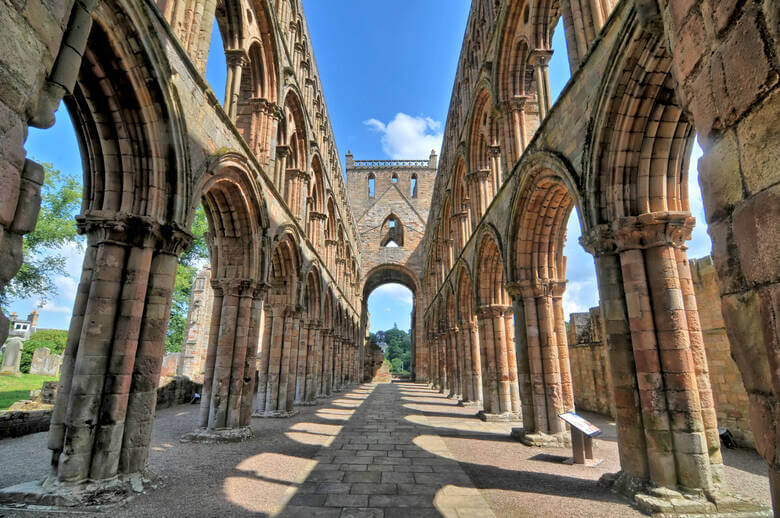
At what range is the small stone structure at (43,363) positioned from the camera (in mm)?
27875

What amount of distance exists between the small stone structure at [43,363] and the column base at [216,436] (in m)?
28.2

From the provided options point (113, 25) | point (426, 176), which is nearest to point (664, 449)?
point (113, 25)

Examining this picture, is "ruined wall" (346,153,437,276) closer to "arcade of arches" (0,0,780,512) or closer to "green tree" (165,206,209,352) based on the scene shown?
"green tree" (165,206,209,352)

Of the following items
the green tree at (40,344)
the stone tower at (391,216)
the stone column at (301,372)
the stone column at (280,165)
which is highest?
the stone tower at (391,216)

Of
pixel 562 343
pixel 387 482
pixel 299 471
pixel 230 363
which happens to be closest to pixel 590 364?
Answer: pixel 562 343

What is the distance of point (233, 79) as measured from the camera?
29.5ft

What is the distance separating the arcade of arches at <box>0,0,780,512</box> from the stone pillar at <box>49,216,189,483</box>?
23 millimetres

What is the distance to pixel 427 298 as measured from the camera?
30.5 metres

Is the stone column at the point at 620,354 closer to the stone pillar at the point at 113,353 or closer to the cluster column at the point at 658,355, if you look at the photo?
the cluster column at the point at 658,355

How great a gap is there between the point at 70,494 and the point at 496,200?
1021 centimetres

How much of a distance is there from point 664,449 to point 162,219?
726cm

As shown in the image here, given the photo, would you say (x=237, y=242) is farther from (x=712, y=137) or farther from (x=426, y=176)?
(x=426, y=176)

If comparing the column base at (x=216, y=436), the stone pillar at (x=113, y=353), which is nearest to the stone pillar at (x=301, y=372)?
the column base at (x=216, y=436)

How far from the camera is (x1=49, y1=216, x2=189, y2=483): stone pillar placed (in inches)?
183
